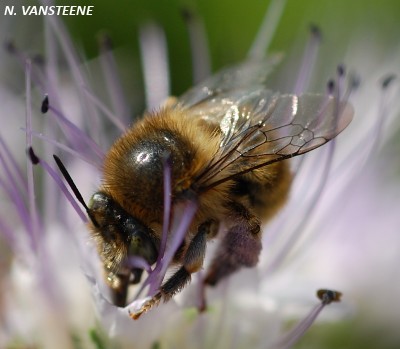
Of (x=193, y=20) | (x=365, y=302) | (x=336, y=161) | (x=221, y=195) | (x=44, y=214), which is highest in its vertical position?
(x=193, y=20)

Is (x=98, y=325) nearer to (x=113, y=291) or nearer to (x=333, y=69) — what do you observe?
(x=113, y=291)

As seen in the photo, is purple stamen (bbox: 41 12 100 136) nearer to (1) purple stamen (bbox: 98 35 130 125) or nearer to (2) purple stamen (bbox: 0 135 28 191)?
(1) purple stamen (bbox: 98 35 130 125)

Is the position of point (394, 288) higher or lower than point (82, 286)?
lower

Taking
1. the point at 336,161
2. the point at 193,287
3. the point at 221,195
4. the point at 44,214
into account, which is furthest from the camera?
the point at 336,161

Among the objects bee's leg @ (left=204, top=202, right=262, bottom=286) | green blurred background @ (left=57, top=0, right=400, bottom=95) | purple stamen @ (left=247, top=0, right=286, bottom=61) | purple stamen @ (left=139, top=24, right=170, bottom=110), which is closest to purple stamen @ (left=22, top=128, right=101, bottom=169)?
bee's leg @ (left=204, top=202, right=262, bottom=286)

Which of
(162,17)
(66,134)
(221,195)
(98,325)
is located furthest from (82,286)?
(162,17)

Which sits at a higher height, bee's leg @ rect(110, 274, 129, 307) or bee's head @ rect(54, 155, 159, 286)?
bee's head @ rect(54, 155, 159, 286)

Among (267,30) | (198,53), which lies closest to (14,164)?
(198,53)
